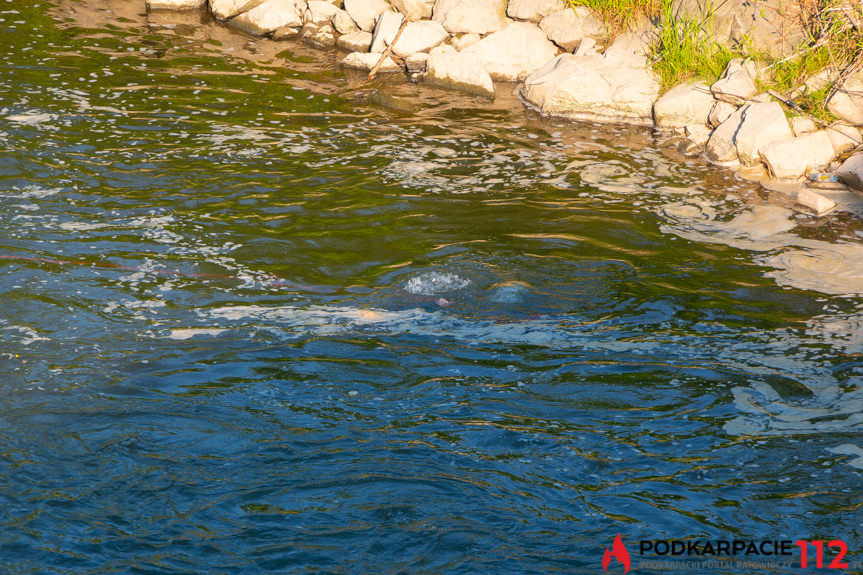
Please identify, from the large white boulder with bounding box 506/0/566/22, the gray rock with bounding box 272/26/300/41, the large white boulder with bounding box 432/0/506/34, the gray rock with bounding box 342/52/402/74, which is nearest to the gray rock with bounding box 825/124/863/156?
the large white boulder with bounding box 506/0/566/22

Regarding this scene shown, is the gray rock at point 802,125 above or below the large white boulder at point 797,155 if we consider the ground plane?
above

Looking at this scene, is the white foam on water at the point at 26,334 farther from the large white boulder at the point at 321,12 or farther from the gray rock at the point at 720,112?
the large white boulder at the point at 321,12

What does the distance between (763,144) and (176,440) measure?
709cm

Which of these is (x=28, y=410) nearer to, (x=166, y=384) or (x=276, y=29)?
(x=166, y=384)

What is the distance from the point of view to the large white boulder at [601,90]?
391 inches

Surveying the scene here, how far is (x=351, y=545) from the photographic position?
3.32 m

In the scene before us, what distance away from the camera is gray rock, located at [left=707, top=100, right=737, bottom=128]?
927cm

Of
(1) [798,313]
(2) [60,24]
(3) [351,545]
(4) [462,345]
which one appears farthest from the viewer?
(2) [60,24]

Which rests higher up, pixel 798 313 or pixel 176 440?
pixel 798 313

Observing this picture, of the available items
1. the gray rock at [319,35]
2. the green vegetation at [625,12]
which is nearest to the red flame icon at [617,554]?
the green vegetation at [625,12]

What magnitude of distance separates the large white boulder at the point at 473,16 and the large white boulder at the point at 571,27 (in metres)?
0.73

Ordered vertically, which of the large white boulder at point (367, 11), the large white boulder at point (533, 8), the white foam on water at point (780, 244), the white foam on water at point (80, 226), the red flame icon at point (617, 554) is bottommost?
the red flame icon at point (617, 554)

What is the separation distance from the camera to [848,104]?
8.91m

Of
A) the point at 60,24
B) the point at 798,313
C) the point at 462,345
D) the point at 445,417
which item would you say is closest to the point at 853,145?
the point at 798,313
